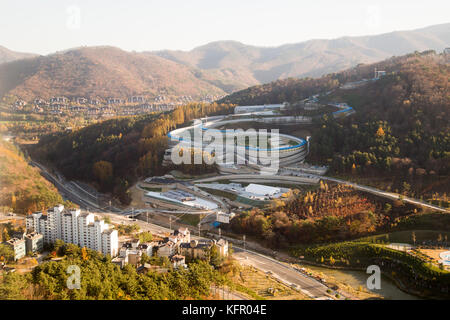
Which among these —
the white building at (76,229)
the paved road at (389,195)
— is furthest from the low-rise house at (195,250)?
the paved road at (389,195)

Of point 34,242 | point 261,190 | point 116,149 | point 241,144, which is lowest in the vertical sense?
point 34,242

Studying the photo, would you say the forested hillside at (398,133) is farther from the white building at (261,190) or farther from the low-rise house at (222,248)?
the low-rise house at (222,248)

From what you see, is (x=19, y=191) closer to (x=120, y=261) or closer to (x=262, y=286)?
(x=120, y=261)

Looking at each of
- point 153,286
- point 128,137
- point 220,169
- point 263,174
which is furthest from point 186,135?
point 153,286

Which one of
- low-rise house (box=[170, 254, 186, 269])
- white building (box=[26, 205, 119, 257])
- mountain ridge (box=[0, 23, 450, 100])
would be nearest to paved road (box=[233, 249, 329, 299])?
low-rise house (box=[170, 254, 186, 269])

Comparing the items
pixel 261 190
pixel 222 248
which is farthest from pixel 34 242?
pixel 261 190

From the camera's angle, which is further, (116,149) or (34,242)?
(116,149)
